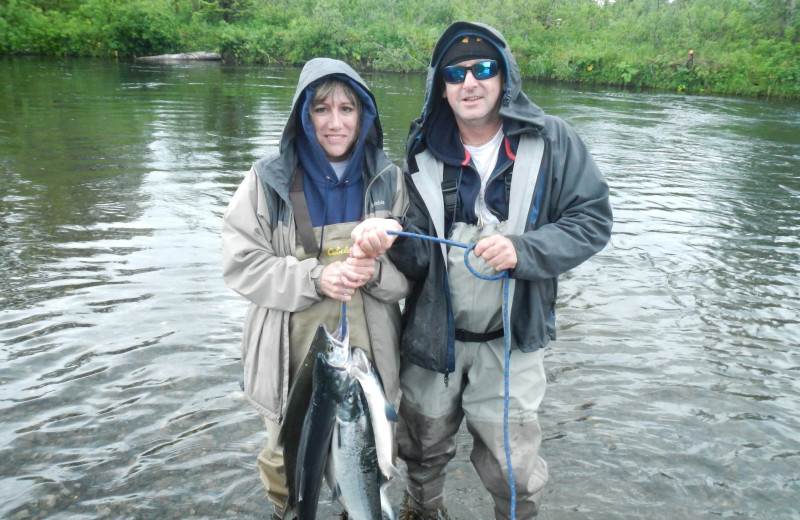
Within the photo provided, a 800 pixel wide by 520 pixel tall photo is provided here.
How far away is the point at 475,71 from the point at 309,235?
4.16 feet

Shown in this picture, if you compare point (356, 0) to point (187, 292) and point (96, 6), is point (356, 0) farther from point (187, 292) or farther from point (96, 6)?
point (187, 292)

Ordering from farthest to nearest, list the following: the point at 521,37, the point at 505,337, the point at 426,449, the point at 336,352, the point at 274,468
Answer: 1. the point at 521,37
2. the point at 426,449
3. the point at 274,468
4. the point at 505,337
5. the point at 336,352

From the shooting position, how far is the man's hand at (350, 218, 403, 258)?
2.99m

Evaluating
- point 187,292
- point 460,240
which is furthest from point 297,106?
point 187,292

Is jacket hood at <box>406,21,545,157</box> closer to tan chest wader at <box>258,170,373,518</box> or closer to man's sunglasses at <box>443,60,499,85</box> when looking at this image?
man's sunglasses at <box>443,60,499,85</box>

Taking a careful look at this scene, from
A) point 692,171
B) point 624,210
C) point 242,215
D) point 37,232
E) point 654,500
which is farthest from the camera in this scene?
point 692,171

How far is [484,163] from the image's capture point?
11.3 ft

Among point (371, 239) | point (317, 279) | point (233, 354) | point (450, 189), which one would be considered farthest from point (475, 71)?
point (233, 354)

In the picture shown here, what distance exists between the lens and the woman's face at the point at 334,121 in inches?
132

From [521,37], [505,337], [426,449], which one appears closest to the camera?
[505,337]

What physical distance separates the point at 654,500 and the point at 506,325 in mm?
2197

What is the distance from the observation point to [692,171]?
610 inches

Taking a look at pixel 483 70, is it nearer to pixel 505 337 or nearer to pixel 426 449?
pixel 505 337

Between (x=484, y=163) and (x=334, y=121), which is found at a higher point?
(x=334, y=121)
